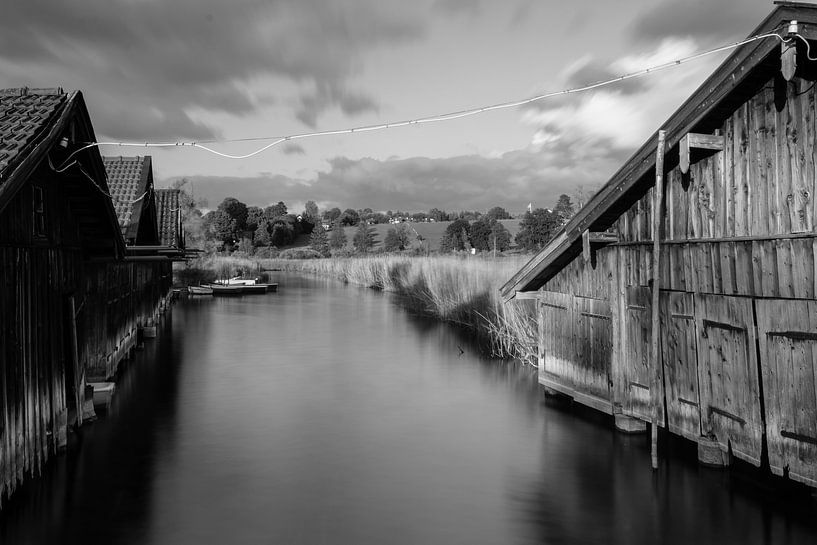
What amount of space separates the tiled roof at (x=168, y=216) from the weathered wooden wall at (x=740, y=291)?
21727 mm

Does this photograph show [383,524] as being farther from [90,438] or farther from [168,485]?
[90,438]

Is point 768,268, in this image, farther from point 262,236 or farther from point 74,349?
point 262,236

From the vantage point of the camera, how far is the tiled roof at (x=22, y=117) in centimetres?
590

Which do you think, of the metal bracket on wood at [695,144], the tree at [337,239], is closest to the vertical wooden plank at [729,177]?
the metal bracket on wood at [695,144]

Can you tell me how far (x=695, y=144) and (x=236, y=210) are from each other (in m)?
102

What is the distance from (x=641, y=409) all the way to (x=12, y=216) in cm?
890

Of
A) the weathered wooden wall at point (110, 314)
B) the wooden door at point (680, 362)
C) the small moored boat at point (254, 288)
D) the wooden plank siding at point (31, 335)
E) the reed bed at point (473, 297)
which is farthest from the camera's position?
the small moored boat at point (254, 288)

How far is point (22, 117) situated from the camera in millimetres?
6918

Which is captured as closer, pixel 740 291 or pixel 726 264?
pixel 740 291

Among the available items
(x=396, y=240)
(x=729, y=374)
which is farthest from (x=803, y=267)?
(x=396, y=240)

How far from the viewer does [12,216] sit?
676cm

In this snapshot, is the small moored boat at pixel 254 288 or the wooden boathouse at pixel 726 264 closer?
the wooden boathouse at pixel 726 264

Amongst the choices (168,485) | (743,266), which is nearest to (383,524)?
(168,485)

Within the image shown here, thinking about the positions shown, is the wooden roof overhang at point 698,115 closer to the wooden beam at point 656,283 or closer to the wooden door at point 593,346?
the wooden beam at point 656,283
